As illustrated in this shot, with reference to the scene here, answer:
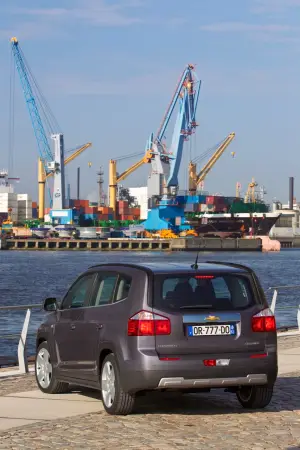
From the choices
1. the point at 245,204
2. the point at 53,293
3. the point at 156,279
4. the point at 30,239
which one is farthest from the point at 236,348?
the point at 245,204

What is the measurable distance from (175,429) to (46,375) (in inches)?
100

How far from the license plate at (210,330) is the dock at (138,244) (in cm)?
13732

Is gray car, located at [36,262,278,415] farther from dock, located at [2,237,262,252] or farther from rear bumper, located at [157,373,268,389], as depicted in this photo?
dock, located at [2,237,262,252]

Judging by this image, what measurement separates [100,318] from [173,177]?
466 feet

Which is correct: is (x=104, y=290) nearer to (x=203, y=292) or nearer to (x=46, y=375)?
(x=203, y=292)

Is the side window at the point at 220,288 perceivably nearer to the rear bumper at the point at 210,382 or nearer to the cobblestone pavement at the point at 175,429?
the rear bumper at the point at 210,382

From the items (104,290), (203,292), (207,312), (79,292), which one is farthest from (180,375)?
(79,292)

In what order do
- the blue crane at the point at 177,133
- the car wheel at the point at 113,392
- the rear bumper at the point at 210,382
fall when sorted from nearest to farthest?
the rear bumper at the point at 210,382
the car wheel at the point at 113,392
the blue crane at the point at 177,133

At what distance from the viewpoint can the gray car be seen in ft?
27.5

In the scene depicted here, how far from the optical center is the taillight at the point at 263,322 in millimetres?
8758

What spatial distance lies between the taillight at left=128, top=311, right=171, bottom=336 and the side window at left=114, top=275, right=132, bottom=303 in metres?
0.37

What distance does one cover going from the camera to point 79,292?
9758 millimetres

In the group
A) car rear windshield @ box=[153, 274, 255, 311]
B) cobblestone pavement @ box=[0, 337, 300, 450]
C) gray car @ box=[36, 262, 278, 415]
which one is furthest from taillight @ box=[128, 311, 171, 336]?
cobblestone pavement @ box=[0, 337, 300, 450]

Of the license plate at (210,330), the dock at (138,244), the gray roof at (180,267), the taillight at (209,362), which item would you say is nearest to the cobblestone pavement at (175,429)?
the taillight at (209,362)
